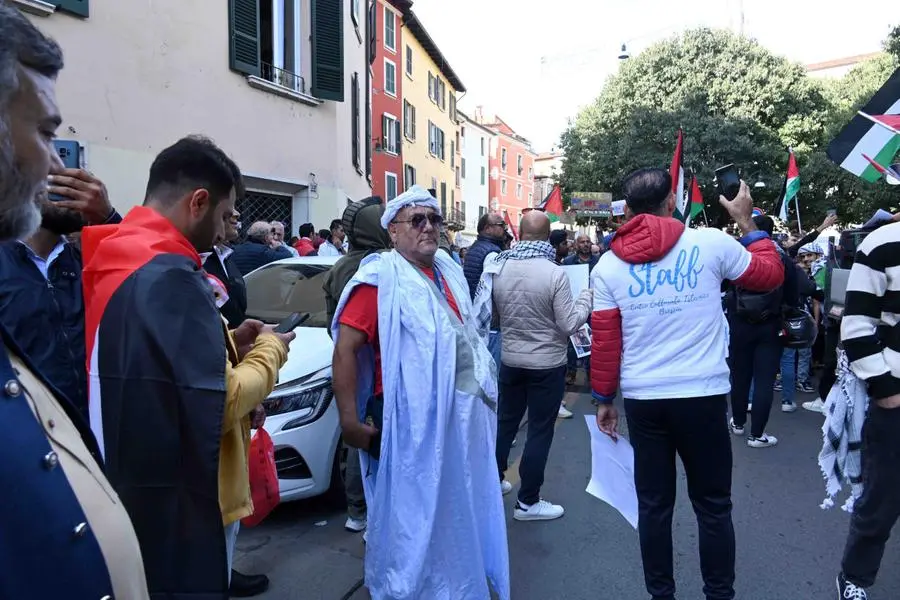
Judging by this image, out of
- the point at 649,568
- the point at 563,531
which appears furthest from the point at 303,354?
the point at 649,568

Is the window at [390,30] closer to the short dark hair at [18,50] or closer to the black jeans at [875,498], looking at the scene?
the black jeans at [875,498]

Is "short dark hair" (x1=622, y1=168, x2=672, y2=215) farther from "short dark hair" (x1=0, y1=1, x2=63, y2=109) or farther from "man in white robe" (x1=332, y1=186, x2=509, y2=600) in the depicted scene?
"short dark hair" (x1=0, y1=1, x2=63, y2=109)

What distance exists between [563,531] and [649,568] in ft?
3.76

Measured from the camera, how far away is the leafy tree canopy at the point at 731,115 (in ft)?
77.4

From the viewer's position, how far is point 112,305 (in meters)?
1.63

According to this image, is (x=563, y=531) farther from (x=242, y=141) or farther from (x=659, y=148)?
(x=659, y=148)

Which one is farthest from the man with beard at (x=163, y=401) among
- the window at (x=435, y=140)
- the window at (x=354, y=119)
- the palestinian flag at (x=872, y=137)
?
the window at (x=435, y=140)

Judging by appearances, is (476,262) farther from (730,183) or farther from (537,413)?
(730,183)

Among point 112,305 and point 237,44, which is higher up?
point 237,44

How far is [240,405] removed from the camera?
1.76 meters

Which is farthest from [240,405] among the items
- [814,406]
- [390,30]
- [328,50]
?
[390,30]

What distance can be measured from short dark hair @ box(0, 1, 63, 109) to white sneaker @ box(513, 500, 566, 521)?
12.2 ft

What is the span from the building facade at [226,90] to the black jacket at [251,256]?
10.9 ft

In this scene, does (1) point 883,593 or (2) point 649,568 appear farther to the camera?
(1) point 883,593
